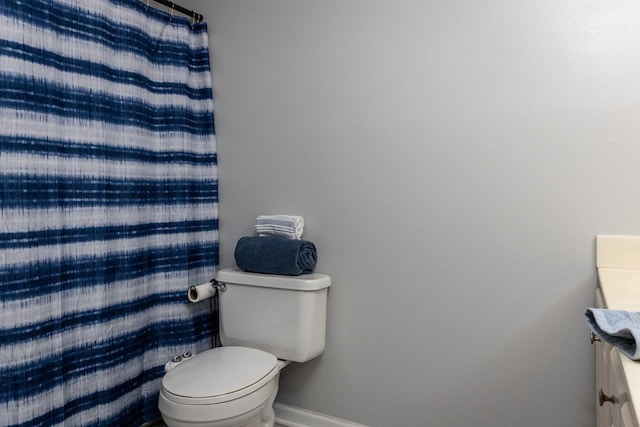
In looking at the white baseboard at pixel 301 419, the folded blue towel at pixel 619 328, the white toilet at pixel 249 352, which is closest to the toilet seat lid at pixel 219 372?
the white toilet at pixel 249 352

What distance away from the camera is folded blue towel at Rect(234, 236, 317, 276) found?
1916mm

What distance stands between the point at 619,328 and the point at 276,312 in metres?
→ 1.36

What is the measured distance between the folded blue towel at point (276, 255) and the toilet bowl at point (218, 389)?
35cm

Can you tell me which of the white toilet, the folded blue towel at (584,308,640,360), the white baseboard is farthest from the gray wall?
the folded blue towel at (584,308,640,360)

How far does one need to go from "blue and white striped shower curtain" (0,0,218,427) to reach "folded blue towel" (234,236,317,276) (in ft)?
1.10

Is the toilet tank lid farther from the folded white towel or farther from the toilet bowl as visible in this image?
the toilet bowl

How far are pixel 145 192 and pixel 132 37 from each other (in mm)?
643

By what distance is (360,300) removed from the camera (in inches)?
77.0

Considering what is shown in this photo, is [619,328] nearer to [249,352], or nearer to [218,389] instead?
[218,389]

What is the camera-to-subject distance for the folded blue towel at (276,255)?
192 centimetres

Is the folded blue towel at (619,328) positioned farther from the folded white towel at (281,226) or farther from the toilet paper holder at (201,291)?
the toilet paper holder at (201,291)

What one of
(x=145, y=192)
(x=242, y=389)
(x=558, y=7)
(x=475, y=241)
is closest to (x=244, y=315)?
(x=242, y=389)

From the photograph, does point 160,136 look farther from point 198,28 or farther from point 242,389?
point 242,389

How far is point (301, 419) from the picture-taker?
2109 millimetres
